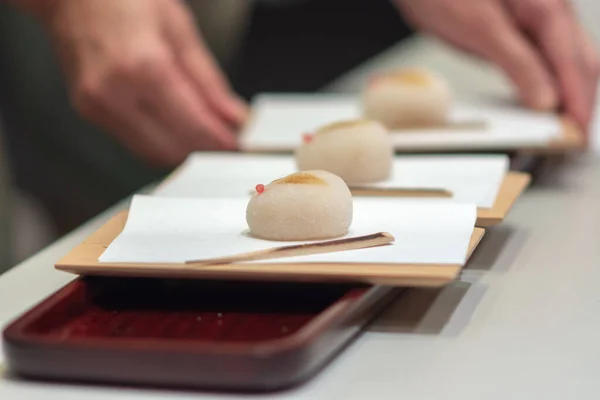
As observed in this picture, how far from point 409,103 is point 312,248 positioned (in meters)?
0.59

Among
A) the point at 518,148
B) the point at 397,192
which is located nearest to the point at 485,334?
the point at 397,192

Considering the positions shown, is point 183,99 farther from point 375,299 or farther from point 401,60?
point 401,60

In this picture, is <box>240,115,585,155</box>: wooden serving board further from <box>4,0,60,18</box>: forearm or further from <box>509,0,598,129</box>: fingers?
<box>4,0,60,18</box>: forearm

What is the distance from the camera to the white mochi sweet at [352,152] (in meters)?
1.07

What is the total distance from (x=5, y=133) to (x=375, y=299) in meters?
1.43

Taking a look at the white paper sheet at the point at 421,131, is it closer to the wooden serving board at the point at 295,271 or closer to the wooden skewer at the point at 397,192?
the wooden skewer at the point at 397,192

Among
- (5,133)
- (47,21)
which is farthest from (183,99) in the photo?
(5,133)

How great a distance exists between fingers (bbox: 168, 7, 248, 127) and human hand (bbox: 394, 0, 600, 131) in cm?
43

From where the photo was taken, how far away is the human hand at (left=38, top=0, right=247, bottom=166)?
138cm

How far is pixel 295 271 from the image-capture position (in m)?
0.74

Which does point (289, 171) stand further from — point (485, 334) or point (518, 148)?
point (485, 334)

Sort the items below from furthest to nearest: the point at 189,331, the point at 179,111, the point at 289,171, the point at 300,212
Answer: the point at 179,111 < the point at 289,171 < the point at 300,212 < the point at 189,331

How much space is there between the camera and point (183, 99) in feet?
4.55

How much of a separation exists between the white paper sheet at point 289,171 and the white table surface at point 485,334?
0.21 ft
